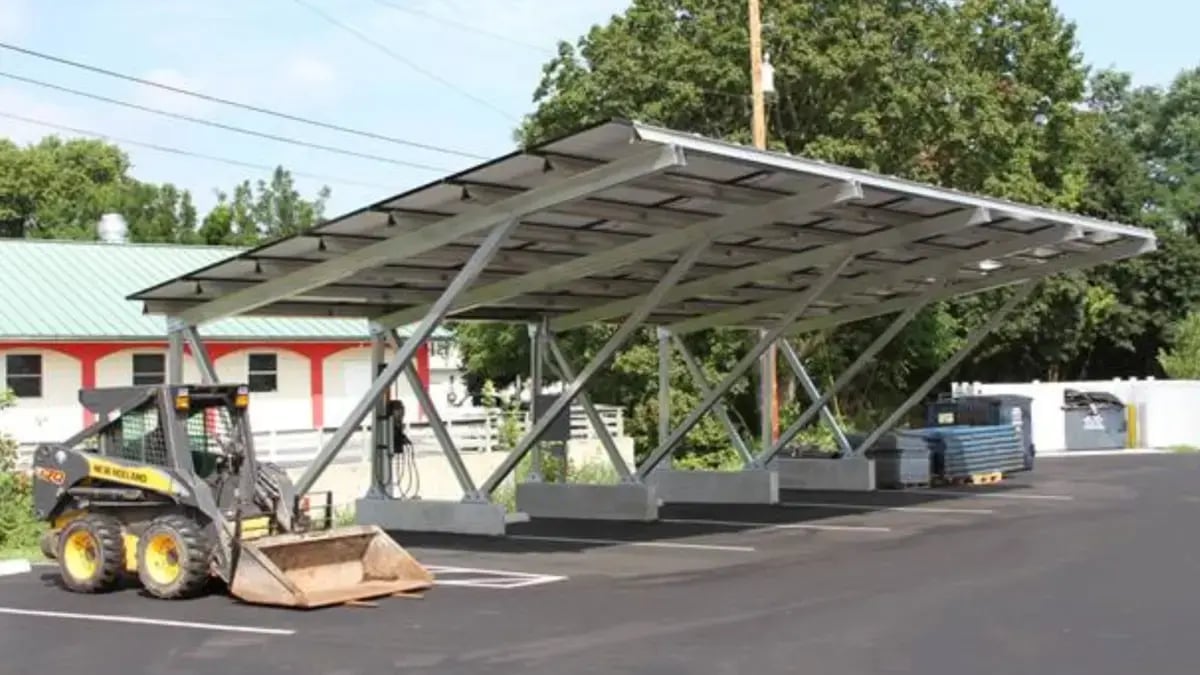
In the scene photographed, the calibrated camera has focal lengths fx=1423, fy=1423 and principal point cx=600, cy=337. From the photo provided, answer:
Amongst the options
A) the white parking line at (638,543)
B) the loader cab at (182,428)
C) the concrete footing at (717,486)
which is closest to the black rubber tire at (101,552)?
the loader cab at (182,428)

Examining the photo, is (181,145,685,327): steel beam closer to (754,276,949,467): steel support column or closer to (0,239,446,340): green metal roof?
(754,276,949,467): steel support column

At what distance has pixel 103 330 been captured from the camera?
31.2 metres

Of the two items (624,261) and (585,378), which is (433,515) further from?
(624,261)

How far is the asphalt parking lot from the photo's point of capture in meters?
10.1

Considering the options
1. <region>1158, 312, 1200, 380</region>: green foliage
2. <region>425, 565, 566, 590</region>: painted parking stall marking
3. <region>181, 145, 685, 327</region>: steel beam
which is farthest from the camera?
<region>1158, 312, 1200, 380</region>: green foliage

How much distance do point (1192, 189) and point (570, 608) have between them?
52.2 metres

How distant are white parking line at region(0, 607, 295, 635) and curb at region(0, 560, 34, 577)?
3205 millimetres

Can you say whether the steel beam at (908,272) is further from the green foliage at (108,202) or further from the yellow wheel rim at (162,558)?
the green foliage at (108,202)

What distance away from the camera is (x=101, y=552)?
Answer: 543 inches

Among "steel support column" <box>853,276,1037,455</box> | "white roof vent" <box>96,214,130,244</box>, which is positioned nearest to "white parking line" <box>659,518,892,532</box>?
"steel support column" <box>853,276,1037,455</box>

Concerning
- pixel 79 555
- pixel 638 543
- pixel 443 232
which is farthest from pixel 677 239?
pixel 79 555

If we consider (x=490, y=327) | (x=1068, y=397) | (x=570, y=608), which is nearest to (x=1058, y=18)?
(x=1068, y=397)

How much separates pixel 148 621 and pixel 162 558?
1316 millimetres

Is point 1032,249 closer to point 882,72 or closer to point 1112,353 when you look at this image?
point 882,72
